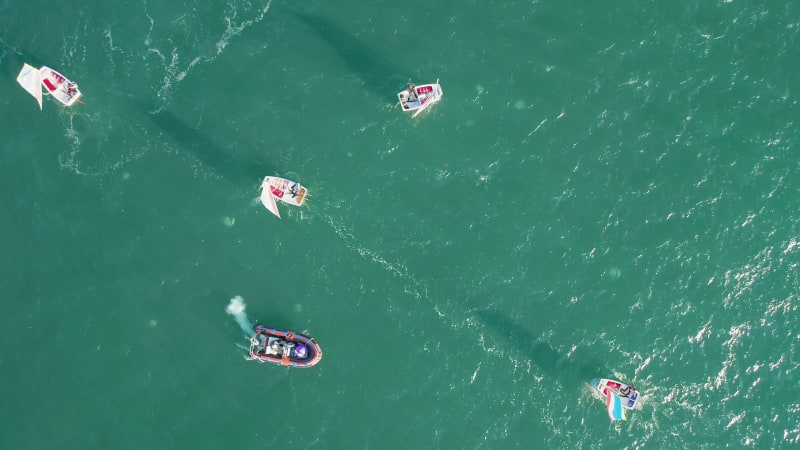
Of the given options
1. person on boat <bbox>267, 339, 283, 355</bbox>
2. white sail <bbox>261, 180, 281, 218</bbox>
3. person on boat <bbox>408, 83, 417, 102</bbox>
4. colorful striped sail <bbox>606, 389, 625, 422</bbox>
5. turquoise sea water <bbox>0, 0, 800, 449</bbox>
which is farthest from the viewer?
person on boat <bbox>408, 83, 417, 102</bbox>

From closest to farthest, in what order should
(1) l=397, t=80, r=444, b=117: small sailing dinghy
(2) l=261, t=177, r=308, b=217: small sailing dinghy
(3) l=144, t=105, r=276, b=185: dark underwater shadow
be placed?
(2) l=261, t=177, r=308, b=217: small sailing dinghy < (1) l=397, t=80, r=444, b=117: small sailing dinghy < (3) l=144, t=105, r=276, b=185: dark underwater shadow

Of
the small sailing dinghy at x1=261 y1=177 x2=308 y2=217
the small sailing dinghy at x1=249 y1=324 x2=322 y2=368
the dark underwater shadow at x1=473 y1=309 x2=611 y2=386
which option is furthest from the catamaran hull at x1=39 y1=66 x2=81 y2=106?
the dark underwater shadow at x1=473 y1=309 x2=611 y2=386

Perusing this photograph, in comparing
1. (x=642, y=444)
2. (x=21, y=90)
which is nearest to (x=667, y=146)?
(x=642, y=444)

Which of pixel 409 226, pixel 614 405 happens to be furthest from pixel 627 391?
pixel 409 226

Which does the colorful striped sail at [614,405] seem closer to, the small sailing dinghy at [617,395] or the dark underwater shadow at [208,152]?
the small sailing dinghy at [617,395]

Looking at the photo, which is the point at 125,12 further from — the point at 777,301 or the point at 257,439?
the point at 777,301

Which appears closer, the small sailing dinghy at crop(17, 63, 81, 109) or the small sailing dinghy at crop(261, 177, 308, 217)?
the small sailing dinghy at crop(261, 177, 308, 217)

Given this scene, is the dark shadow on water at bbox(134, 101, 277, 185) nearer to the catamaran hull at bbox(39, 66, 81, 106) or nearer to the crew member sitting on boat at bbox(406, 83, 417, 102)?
the catamaran hull at bbox(39, 66, 81, 106)

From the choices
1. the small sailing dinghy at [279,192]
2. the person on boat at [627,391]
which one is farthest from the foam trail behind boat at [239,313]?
the person on boat at [627,391]
